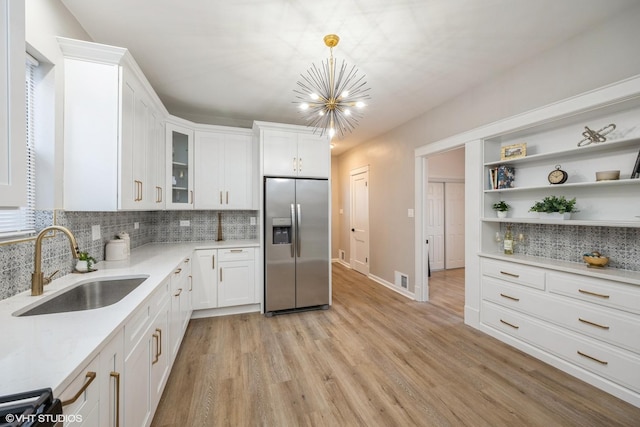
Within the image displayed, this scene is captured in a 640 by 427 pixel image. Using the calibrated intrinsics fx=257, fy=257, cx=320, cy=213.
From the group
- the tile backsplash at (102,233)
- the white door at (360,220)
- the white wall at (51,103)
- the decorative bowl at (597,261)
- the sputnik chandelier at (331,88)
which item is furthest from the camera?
the white door at (360,220)

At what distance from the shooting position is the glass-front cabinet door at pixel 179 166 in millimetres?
3137

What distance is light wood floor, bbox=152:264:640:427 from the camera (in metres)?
1.69

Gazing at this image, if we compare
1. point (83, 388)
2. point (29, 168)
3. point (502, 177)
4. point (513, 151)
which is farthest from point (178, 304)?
point (513, 151)

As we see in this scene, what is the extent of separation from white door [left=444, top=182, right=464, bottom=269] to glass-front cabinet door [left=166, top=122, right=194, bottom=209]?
503 centimetres

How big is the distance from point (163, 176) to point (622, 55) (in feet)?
14.0

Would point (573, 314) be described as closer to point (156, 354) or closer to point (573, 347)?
point (573, 347)

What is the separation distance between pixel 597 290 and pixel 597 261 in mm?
252

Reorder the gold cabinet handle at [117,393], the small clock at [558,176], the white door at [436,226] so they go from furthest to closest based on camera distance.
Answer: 1. the white door at [436,226]
2. the small clock at [558,176]
3. the gold cabinet handle at [117,393]

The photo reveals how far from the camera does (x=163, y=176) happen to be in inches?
119

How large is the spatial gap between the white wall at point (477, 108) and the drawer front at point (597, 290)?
1521mm

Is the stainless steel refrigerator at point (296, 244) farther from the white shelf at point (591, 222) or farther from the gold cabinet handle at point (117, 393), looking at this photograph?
the gold cabinet handle at point (117, 393)

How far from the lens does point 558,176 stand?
7.54ft

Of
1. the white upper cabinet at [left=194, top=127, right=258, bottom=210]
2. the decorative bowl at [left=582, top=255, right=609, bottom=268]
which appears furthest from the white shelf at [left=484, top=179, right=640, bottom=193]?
the white upper cabinet at [left=194, top=127, right=258, bottom=210]

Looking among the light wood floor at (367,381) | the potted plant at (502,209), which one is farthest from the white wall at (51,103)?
the potted plant at (502,209)
